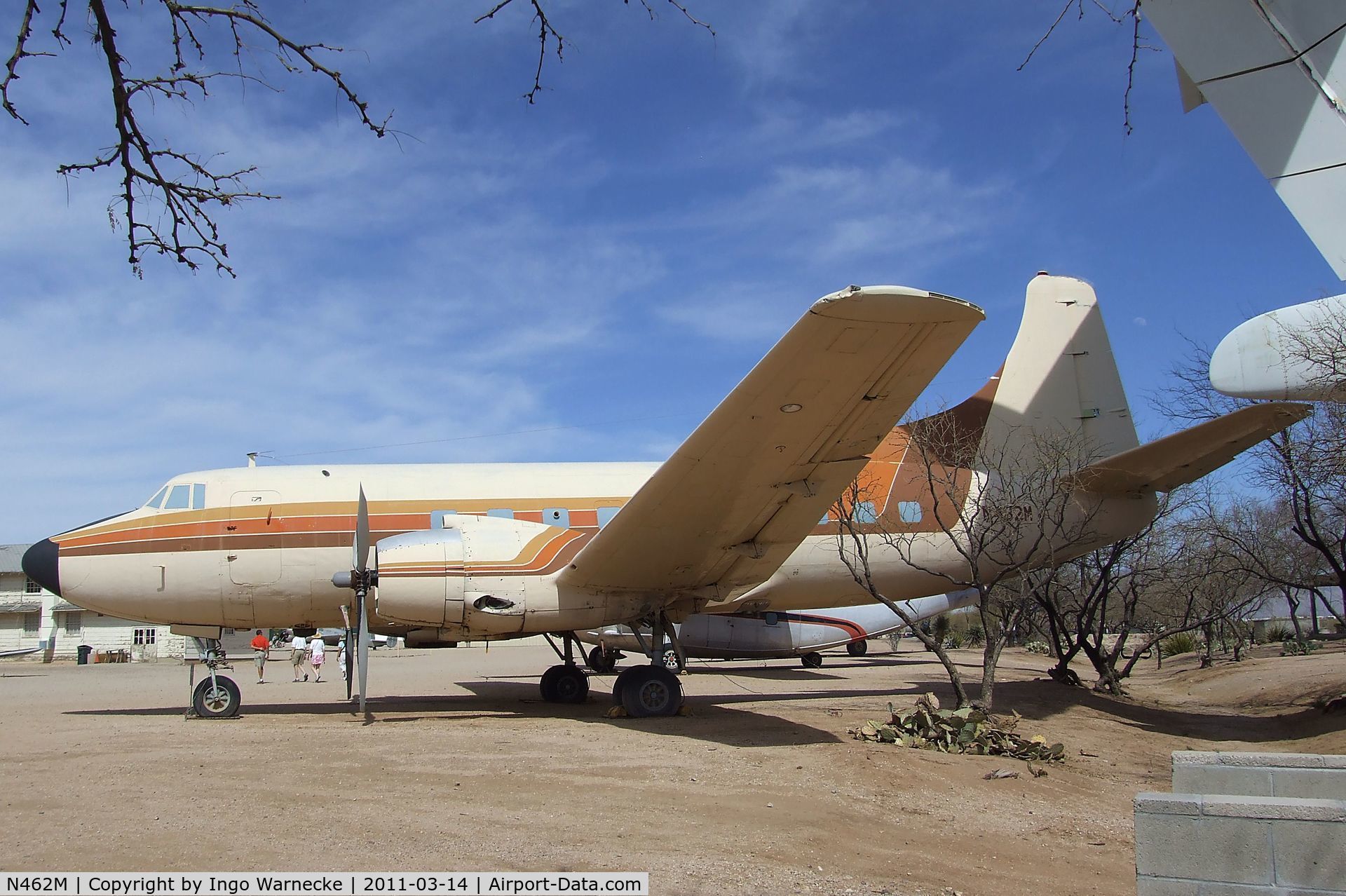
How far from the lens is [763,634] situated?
2264 cm

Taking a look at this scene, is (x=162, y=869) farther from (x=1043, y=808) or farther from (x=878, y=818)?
(x=1043, y=808)

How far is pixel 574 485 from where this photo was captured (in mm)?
14625

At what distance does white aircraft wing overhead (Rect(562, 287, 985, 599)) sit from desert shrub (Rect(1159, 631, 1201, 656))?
33.8 meters

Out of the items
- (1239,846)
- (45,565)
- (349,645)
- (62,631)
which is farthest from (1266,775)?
(62,631)

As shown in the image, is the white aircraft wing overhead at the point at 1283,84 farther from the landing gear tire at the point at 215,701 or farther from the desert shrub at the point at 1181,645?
the desert shrub at the point at 1181,645

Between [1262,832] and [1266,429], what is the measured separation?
374 inches

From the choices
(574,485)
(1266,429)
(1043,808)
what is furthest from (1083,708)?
(574,485)

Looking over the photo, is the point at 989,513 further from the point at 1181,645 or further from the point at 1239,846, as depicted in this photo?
the point at 1181,645

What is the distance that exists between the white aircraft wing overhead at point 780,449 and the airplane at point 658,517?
0.10ft

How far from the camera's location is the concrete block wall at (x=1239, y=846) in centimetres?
380

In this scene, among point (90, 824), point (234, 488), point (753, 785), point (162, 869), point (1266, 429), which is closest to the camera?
point (162, 869)

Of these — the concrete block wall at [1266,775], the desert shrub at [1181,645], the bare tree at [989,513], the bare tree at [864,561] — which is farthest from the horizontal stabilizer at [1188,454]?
the desert shrub at [1181,645]

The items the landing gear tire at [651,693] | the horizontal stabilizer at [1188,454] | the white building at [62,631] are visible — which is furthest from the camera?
the white building at [62,631]
